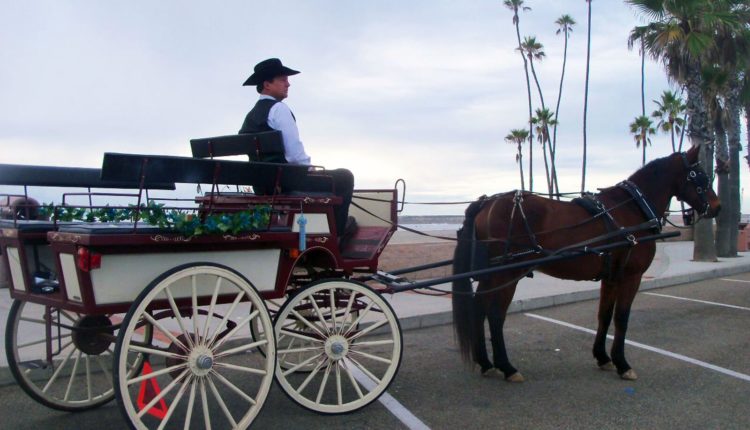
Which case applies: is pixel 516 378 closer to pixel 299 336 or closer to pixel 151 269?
pixel 299 336

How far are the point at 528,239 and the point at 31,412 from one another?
4.14 metres

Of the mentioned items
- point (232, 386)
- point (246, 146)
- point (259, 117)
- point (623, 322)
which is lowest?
point (232, 386)

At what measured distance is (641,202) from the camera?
557 cm

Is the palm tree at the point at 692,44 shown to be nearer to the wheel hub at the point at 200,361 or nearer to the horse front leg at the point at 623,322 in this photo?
the horse front leg at the point at 623,322

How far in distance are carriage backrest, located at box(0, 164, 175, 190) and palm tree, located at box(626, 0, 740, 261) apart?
1412 centimetres

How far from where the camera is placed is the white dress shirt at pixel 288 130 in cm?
447

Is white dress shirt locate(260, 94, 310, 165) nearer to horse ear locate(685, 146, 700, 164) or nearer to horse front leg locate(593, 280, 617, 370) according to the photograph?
horse front leg locate(593, 280, 617, 370)

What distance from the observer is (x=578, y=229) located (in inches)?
212

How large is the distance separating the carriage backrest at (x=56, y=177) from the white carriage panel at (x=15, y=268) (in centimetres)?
48

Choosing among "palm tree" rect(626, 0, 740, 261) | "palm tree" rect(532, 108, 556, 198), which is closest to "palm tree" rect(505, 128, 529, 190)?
"palm tree" rect(532, 108, 556, 198)

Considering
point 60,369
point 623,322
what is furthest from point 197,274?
point 623,322

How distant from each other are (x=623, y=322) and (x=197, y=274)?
3.79 metres

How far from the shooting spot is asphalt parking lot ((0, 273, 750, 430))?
4141 millimetres

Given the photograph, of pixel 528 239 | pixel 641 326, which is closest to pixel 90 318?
pixel 528 239
